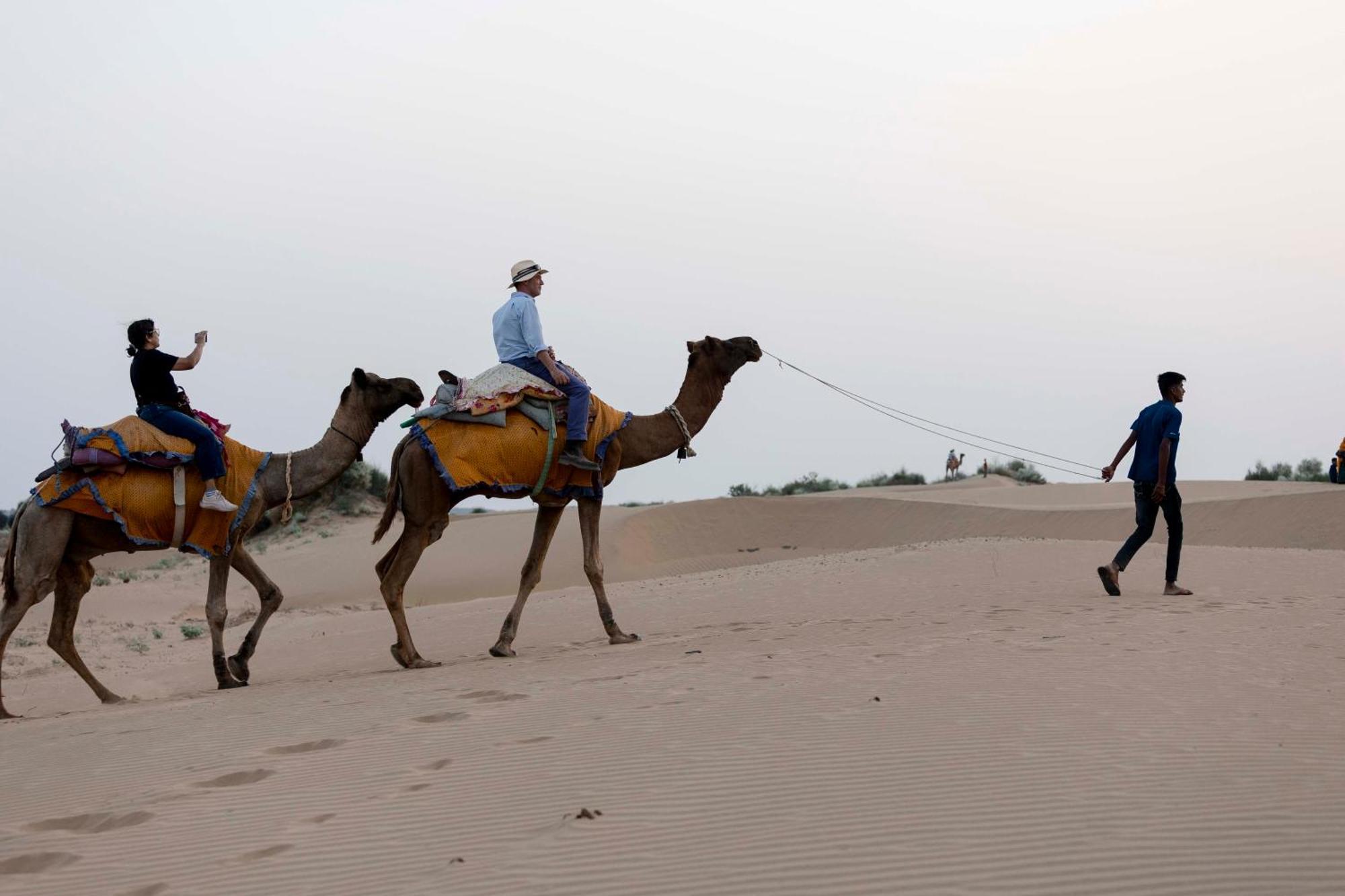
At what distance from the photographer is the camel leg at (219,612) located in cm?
1009

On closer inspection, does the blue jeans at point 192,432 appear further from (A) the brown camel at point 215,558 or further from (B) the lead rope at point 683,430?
(B) the lead rope at point 683,430

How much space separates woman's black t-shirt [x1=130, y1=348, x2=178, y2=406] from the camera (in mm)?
9688

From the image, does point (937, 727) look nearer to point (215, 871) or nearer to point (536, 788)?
point (536, 788)

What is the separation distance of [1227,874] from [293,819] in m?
3.50

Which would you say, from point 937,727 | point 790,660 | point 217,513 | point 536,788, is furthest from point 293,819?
point 217,513

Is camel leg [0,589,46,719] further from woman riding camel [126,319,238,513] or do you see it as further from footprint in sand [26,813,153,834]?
footprint in sand [26,813,153,834]

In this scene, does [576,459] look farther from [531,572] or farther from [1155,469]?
[1155,469]

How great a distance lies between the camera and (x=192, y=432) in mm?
9680

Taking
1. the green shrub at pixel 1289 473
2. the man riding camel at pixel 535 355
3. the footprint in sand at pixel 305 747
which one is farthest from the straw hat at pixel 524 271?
the green shrub at pixel 1289 473

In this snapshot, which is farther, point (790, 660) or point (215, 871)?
point (790, 660)

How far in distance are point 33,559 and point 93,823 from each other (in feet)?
15.2

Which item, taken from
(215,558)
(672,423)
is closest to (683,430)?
(672,423)

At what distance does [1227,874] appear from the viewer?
3883mm

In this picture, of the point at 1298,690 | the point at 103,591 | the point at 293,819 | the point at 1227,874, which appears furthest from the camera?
the point at 103,591
